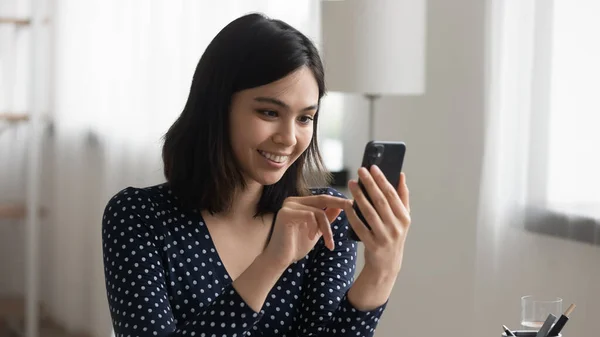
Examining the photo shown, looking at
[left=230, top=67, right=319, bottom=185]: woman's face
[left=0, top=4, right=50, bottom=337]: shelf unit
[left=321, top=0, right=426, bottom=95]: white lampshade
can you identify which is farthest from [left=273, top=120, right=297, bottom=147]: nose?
[left=0, top=4, right=50, bottom=337]: shelf unit

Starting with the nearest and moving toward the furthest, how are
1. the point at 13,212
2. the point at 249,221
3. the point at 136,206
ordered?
the point at 136,206
the point at 249,221
the point at 13,212

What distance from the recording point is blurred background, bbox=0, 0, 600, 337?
247 cm

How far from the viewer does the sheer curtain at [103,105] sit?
3.64 meters

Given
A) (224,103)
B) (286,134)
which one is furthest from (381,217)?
(224,103)

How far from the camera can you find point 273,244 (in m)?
1.46

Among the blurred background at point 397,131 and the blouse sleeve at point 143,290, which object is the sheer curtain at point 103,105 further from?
the blouse sleeve at point 143,290

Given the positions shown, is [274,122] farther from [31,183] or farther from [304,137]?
[31,183]

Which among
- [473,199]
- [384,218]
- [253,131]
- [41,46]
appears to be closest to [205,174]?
[253,131]

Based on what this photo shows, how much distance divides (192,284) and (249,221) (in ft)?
0.53

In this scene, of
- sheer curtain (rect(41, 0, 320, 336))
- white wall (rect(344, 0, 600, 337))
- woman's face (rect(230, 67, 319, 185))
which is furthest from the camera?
sheer curtain (rect(41, 0, 320, 336))

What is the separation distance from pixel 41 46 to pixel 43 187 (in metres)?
0.63

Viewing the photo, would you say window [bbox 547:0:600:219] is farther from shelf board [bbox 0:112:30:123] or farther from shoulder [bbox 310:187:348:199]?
shelf board [bbox 0:112:30:123]

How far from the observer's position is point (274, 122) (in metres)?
1.57

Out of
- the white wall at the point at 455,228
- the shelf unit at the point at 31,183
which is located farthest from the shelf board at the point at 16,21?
the white wall at the point at 455,228
